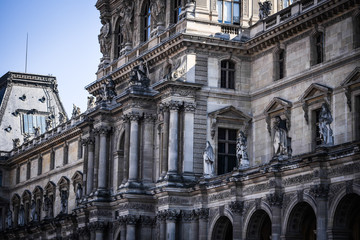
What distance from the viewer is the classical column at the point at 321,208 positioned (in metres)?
48.3

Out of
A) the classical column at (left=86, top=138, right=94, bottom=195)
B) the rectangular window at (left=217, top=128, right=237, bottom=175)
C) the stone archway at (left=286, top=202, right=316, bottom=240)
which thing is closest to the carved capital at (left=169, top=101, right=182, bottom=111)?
the rectangular window at (left=217, top=128, right=237, bottom=175)

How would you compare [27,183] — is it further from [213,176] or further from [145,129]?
[213,176]

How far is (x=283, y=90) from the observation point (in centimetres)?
6038

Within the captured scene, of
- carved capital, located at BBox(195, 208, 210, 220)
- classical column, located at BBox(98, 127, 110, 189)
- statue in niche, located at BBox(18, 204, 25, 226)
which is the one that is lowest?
carved capital, located at BBox(195, 208, 210, 220)

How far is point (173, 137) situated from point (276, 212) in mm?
12152

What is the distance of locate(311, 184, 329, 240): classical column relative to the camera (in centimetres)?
4829

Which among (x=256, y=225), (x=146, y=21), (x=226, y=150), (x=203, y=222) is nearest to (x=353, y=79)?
(x=256, y=225)

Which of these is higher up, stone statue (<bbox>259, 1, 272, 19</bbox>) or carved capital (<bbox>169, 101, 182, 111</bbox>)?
stone statue (<bbox>259, 1, 272, 19</bbox>)

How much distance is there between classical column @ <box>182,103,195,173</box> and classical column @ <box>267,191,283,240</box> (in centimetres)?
1068

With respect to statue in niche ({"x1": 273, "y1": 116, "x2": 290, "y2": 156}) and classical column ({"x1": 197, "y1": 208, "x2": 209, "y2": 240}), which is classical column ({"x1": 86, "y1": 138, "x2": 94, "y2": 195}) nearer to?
classical column ({"x1": 197, "y1": 208, "x2": 209, "y2": 240})

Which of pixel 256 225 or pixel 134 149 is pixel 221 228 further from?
pixel 134 149

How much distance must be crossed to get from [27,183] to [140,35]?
117ft

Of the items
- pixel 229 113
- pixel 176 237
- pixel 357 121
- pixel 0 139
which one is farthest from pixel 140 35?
pixel 0 139

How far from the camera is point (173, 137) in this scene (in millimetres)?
62375
